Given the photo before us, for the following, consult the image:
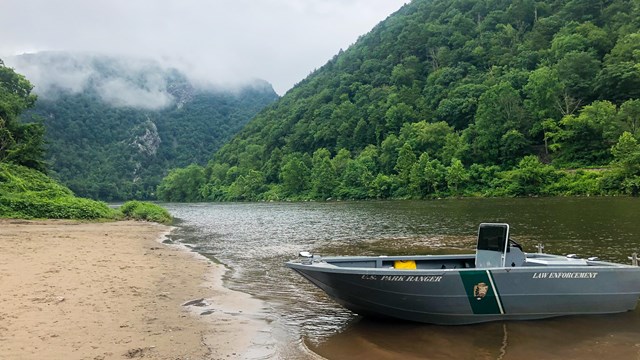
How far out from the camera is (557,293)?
403 inches

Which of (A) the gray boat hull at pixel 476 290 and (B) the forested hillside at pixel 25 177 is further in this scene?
(B) the forested hillside at pixel 25 177

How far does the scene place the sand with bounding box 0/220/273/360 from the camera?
26.0 ft

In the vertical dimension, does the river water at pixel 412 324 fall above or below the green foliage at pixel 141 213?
below

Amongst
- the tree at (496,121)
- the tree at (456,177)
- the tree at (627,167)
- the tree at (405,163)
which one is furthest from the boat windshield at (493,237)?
the tree at (496,121)

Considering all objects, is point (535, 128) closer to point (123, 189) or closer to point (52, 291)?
point (52, 291)

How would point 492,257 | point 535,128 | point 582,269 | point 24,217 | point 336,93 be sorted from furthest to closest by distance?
1. point 336,93
2. point 535,128
3. point 24,217
4. point 492,257
5. point 582,269

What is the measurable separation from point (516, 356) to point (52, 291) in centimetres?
1095

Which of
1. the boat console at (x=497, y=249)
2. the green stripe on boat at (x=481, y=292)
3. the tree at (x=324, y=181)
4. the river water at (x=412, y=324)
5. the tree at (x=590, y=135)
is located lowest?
the river water at (x=412, y=324)

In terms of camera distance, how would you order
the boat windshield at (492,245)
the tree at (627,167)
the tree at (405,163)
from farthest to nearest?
the tree at (405,163) < the tree at (627,167) < the boat windshield at (492,245)

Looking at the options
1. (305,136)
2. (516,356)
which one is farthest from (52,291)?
(305,136)

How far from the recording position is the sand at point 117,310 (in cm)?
792

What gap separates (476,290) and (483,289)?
6.4 inches

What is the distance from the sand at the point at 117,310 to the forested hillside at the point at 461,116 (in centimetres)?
5813

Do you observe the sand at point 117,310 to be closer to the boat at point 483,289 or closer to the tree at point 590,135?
the boat at point 483,289
